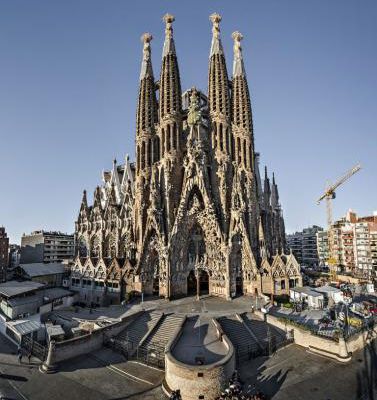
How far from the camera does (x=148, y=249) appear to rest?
41688 mm

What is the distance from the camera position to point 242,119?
49562mm

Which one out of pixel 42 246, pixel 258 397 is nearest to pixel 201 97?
pixel 258 397

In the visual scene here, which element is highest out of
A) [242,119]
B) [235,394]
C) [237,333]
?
[242,119]

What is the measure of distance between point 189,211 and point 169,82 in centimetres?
2307

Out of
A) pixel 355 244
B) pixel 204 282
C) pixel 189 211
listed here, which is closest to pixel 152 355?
pixel 204 282

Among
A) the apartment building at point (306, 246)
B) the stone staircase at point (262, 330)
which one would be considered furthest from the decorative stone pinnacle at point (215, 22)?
the apartment building at point (306, 246)

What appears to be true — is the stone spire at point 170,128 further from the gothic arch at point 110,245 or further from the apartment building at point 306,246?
the apartment building at point 306,246

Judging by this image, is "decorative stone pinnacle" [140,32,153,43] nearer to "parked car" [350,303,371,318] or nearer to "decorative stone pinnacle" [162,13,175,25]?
"decorative stone pinnacle" [162,13,175,25]

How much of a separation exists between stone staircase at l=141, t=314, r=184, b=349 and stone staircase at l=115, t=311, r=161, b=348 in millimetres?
645

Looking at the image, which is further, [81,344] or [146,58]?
[146,58]

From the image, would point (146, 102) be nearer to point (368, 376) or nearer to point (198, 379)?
point (198, 379)

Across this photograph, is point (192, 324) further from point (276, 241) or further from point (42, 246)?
point (42, 246)

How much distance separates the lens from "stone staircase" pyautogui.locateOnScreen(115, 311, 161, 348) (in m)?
25.5

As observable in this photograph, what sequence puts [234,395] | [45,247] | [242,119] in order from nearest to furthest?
[234,395]
[242,119]
[45,247]
